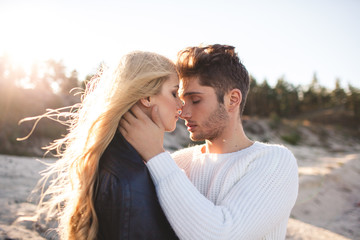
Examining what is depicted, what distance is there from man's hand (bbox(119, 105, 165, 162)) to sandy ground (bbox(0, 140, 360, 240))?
258cm

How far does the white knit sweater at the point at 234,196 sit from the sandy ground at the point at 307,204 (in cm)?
270

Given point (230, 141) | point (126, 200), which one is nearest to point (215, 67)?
point (230, 141)

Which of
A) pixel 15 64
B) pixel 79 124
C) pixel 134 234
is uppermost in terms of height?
pixel 79 124

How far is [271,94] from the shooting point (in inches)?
2726

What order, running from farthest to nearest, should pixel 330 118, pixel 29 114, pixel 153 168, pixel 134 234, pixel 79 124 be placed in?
pixel 330 118, pixel 29 114, pixel 79 124, pixel 153 168, pixel 134 234

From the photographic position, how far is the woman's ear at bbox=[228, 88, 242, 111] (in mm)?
2734

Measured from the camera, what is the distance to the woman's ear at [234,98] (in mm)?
2734

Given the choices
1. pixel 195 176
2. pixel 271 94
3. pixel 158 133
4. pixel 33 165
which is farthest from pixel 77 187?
pixel 271 94

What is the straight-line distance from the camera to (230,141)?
2613mm

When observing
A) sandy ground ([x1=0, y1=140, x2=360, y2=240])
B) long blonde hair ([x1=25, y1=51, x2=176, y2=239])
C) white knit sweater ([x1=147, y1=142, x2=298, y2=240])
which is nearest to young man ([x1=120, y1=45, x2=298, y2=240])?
white knit sweater ([x1=147, y1=142, x2=298, y2=240])

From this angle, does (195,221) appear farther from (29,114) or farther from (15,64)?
(15,64)

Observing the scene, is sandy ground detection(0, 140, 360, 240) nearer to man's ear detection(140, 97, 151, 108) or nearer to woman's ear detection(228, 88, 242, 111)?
man's ear detection(140, 97, 151, 108)

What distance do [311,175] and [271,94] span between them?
204ft

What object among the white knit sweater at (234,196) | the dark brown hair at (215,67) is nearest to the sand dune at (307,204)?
the white knit sweater at (234,196)
